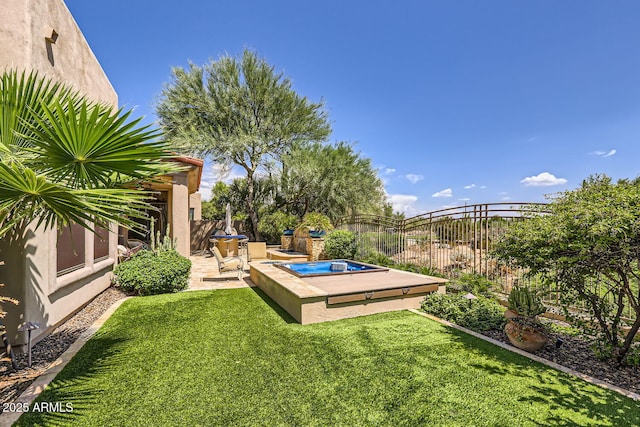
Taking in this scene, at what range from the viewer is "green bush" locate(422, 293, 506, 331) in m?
5.49

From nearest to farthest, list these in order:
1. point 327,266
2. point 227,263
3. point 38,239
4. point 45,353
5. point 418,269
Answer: point 45,353
point 38,239
point 418,269
point 227,263
point 327,266

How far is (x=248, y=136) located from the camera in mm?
18125

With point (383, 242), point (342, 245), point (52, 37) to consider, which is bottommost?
point (342, 245)

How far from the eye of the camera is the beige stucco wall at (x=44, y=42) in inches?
168

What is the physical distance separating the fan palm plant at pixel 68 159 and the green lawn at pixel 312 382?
198cm

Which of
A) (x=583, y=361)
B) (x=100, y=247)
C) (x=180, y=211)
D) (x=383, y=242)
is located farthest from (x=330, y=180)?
(x=583, y=361)

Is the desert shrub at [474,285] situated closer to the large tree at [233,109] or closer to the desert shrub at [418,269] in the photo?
the desert shrub at [418,269]

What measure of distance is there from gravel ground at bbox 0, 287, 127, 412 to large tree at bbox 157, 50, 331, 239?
43.7 feet

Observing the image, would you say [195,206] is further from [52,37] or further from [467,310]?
[467,310]

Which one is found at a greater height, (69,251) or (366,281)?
(69,251)

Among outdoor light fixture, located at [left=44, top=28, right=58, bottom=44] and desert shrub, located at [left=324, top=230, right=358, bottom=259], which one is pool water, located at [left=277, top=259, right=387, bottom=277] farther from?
outdoor light fixture, located at [left=44, top=28, right=58, bottom=44]

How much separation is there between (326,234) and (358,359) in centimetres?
898

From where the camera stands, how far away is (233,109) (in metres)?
19.0

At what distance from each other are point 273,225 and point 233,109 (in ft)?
27.6
